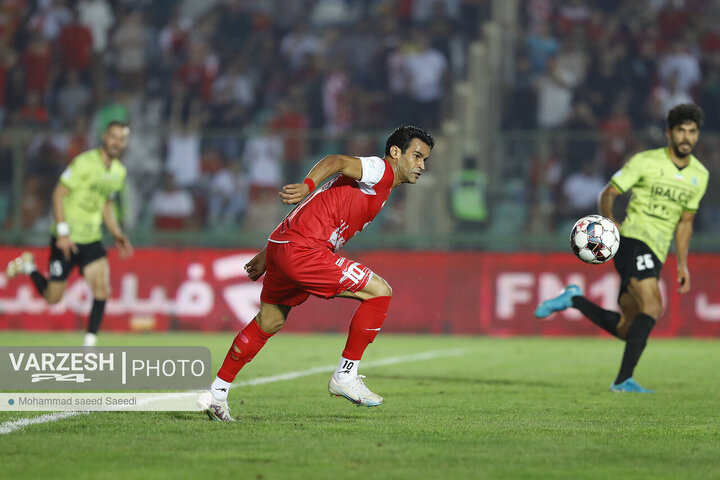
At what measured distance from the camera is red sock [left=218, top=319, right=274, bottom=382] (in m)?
7.16

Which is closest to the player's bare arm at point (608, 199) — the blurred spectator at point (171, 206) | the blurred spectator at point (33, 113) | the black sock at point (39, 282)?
the black sock at point (39, 282)

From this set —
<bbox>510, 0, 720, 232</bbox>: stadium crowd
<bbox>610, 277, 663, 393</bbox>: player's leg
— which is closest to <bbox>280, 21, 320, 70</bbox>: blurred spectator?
<bbox>510, 0, 720, 232</bbox>: stadium crowd

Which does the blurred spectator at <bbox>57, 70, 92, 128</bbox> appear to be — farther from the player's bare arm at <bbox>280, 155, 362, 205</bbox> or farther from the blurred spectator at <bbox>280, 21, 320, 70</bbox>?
the player's bare arm at <bbox>280, 155, 362, 205</bbox>

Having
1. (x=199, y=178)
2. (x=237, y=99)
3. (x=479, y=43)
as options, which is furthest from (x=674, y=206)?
(x=237, y=99)

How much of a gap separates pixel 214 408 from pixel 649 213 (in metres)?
4.55

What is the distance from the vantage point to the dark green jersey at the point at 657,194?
31.7 feet

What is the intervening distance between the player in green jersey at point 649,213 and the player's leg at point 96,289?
17.7ft

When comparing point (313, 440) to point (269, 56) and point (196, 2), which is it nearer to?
point (269, 56)

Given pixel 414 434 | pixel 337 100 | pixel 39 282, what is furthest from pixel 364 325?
pixel 337 100

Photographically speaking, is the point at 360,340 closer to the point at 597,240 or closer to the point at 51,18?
the point at 597,240

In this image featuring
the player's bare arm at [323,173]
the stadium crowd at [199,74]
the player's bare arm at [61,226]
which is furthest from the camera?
the stadium crowd at [199,74]

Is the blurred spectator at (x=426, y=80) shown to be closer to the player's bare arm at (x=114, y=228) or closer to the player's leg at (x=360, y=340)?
the player's bare arm at (x=114, y=228)

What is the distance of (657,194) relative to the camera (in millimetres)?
9711

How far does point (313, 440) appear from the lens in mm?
6191
